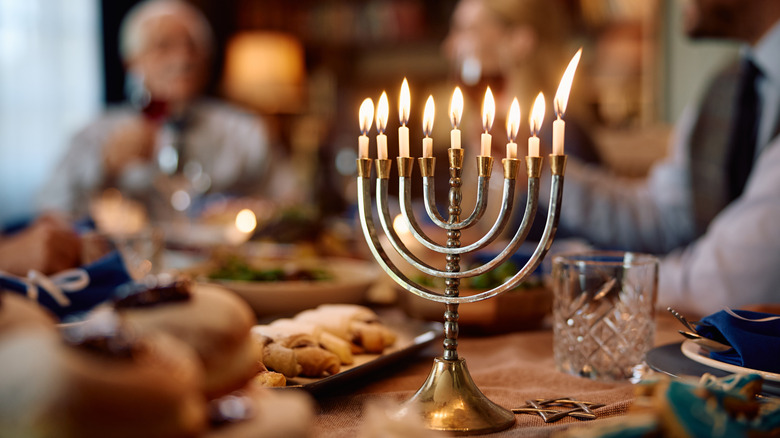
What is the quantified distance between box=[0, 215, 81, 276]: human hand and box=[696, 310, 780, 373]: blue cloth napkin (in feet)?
3.24

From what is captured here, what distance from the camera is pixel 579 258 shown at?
971 millimetres

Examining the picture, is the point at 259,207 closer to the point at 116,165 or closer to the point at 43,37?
the point at 116,165

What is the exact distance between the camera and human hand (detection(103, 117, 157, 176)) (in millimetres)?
3191

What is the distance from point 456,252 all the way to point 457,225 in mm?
32

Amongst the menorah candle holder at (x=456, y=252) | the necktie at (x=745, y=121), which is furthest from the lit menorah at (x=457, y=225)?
the necktie at (x=745, y=121)

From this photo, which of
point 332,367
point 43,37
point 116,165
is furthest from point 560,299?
point 43,37

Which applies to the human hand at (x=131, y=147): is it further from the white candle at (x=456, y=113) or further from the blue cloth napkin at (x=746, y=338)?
the blue cloth napkin at (x=746, y=338)

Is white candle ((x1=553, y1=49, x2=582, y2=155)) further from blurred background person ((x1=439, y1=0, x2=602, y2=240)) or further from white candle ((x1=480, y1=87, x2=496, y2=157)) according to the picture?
blurred background person ((x1=439, y1=0, x2=602, y2=240))

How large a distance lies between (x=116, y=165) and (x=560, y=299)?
2.80 metres

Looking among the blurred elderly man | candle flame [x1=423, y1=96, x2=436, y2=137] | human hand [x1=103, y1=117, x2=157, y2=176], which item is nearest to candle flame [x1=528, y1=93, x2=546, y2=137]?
candle flame [x1=423, y1=96, x2=436, y2=137]

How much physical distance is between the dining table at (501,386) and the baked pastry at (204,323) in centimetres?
20

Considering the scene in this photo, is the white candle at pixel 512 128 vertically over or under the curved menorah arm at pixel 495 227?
over

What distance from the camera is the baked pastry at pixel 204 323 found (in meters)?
0.46

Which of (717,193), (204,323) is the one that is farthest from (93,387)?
(717,193)
